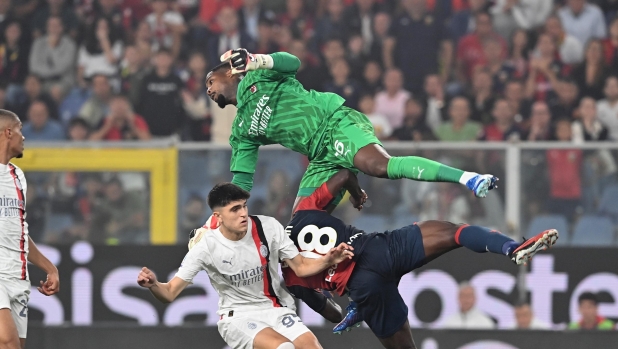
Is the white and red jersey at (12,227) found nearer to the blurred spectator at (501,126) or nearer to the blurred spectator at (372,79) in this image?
the blurred spectator at (372,79)

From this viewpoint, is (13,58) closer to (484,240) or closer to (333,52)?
(333,52)

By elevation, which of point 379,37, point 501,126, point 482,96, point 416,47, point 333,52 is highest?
point 379,37

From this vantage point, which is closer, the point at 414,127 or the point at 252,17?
the point at 414,127

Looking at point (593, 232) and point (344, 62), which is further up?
point (344, 62)

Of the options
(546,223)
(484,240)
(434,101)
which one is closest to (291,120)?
(484,240)

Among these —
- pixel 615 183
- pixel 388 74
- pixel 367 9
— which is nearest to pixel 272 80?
pixel 615 183

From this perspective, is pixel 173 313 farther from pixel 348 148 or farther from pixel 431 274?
→ pixel 348 148

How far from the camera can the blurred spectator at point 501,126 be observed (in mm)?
12695

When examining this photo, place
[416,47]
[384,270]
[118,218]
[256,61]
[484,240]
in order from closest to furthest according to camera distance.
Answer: [484,240]
[256,61]
[384,270]
[118,218]
[416,47]

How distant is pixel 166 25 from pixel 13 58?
2126 millimetres

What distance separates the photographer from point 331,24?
1423 centimetres

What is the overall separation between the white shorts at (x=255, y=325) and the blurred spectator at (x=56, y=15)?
7918 millimetres

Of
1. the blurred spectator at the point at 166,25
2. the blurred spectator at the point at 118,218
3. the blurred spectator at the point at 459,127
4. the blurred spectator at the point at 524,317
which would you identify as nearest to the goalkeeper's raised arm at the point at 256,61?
the blurred spectator at the point at 118,218

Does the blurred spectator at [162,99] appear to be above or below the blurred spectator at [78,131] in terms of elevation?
above
